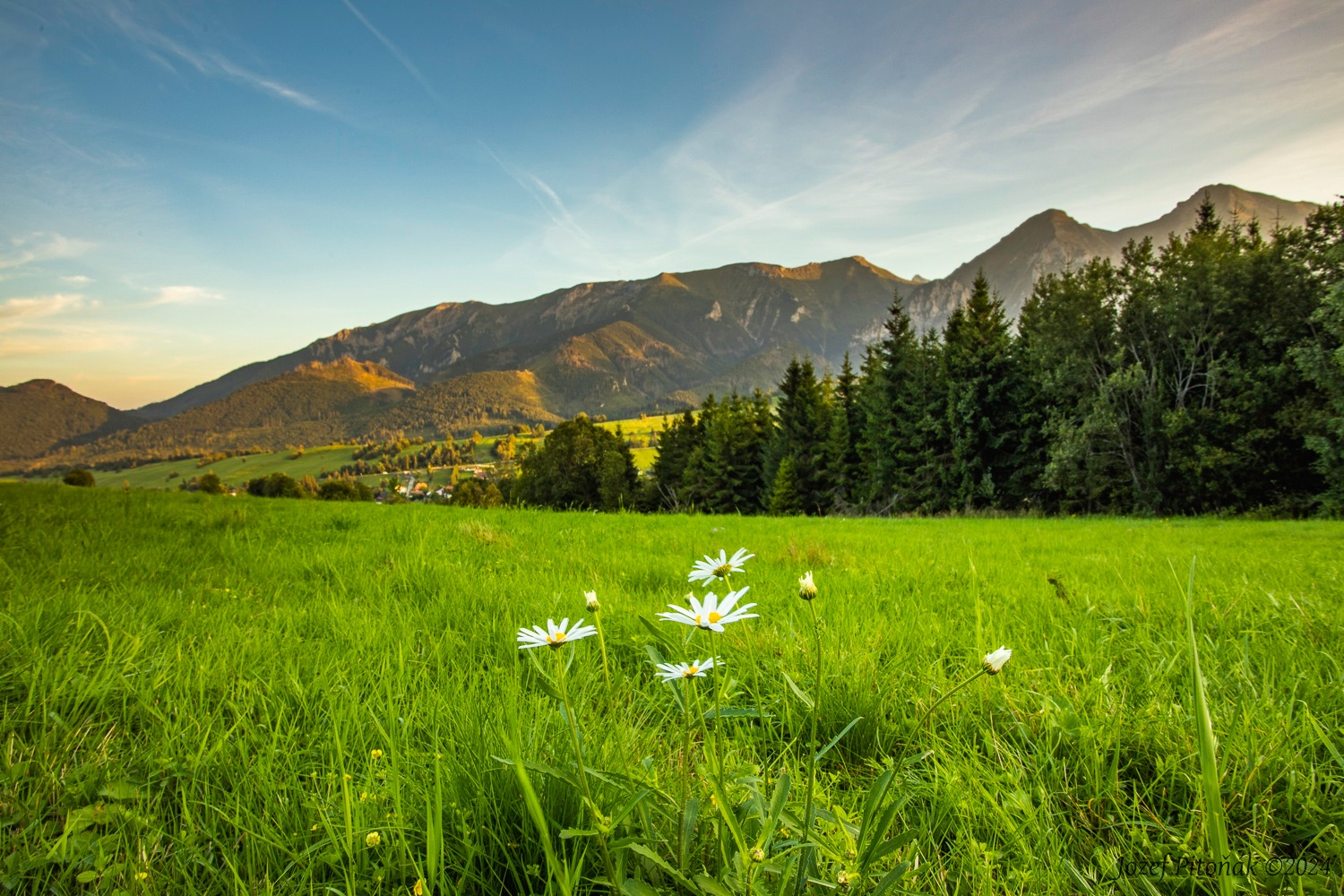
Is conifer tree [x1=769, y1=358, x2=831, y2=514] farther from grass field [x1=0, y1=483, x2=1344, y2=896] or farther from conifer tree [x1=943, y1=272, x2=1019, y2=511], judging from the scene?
grass field [x1=0, y1=483, x2=1344, y2=896]

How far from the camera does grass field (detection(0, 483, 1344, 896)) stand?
1.10 meters

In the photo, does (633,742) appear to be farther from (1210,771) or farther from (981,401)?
(981,401)

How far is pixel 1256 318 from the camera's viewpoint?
2638 cm

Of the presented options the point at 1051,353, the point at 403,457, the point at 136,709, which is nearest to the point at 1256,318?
the point at 1051,353

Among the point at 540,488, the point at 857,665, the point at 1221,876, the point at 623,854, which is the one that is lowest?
the point at 540,488

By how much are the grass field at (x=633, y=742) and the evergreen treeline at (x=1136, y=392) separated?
30172 millimetres

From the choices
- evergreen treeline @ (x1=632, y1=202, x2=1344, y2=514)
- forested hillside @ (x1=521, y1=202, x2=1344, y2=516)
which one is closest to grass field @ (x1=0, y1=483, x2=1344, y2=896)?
forested hillside @ (x1=521, y1=202, x2=1344, y2=516)

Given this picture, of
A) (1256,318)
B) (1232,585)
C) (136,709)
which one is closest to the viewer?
(136,709)

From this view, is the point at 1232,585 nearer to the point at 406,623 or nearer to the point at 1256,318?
the point at 406,623

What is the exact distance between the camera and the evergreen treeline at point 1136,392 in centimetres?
2528

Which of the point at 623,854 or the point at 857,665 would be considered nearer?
the point at 623,854

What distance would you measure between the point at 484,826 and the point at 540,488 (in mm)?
67313

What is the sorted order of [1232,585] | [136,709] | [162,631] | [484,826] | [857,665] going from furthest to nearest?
[1232,585] < [162,631] < [857,665] < [136,709] < [484,826]

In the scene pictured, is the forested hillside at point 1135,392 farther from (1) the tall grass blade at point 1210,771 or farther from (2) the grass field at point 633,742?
(1) the tall grass blade at point 1210,771
